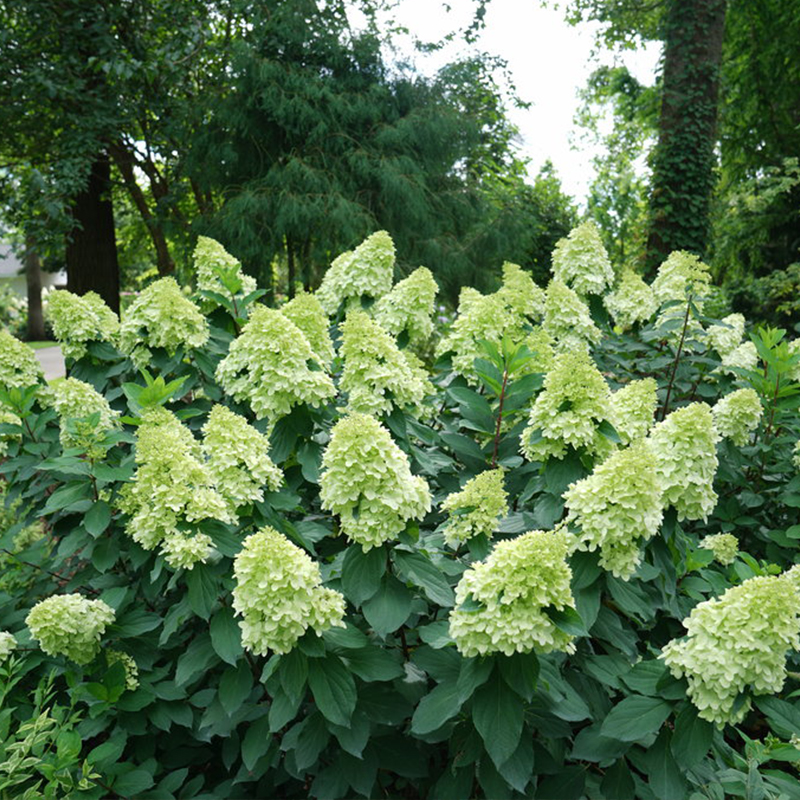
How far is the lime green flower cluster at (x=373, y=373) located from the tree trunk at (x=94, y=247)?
25.4 ft

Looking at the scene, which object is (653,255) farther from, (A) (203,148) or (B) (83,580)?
(B) (83,580)

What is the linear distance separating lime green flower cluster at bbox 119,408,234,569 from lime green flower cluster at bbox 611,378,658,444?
1311 mm

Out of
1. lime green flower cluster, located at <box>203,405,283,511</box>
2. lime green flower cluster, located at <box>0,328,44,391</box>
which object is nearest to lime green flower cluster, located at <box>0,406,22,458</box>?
lime green flower cluster, located at <box>0,328,44,391</box>

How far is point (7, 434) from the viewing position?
2.60m

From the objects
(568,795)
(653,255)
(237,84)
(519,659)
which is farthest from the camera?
(653,255)

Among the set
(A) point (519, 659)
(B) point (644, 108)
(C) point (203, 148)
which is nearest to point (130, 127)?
(C) point (203, 148)

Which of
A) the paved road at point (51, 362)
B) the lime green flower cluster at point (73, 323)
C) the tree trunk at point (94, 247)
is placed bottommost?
the paved road at point (51, 362)

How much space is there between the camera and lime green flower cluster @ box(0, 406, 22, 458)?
102 inches

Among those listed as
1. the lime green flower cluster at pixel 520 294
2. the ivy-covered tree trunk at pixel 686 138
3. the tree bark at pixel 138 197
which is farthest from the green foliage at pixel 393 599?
the tree bark at pixel 138 197

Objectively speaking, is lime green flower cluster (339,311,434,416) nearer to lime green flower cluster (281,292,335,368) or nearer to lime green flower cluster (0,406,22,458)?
lime green flower cluster (281,292,335,368)

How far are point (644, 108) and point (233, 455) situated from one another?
14.4 meters

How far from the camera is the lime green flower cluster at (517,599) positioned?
1439 millimetres

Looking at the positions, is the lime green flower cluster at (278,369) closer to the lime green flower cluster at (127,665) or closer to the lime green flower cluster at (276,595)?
the lime green flower cluster at (276,595)

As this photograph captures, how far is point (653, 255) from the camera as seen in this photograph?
8.03m
